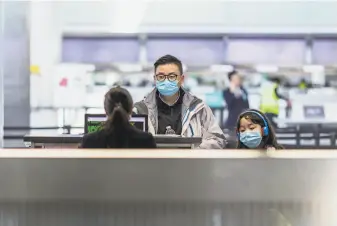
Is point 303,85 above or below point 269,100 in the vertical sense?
above

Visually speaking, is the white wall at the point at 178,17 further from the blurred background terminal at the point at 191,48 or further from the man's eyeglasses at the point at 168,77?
the man's eyeglasses at the point at 168,77

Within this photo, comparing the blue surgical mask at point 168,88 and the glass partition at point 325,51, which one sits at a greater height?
the glass partition at point 325,51

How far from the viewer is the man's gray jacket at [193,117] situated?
8.48 feet

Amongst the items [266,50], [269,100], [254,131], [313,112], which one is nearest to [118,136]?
[254,131]

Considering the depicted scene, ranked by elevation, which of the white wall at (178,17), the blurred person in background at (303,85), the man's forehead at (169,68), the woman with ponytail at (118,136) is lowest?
the woman with ponytail at (118,136)

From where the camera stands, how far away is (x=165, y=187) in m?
1.50

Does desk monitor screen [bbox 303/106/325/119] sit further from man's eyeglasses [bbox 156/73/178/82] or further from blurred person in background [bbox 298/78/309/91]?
man's eyeglasses [bbox 156/73/178/82]

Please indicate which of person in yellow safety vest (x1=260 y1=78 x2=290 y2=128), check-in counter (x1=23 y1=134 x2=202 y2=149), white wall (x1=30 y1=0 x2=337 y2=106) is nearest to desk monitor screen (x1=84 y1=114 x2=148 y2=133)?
→ check-in counter (x1=23 y1=134 x2=202 y2=149)

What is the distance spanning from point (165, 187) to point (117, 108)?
0.60 meters

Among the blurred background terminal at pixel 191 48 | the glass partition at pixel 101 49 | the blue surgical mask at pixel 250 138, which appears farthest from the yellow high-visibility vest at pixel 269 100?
the blue surgical mask at pixel 250 138

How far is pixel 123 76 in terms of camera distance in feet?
26.9

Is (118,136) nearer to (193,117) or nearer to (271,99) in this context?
(193,117)

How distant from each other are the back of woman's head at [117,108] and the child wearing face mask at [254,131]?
480 mm

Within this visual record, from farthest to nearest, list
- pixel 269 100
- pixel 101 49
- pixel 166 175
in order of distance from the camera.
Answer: pixel 101 49
pixel 269 100
pixel 166 175
